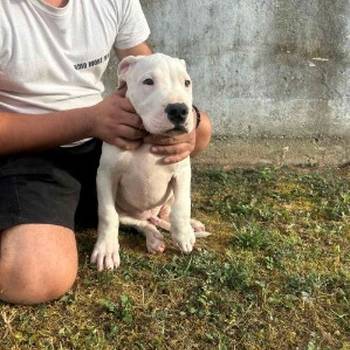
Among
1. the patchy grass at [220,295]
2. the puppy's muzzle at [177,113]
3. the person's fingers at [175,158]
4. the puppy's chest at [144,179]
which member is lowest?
the patchy grass at [220,295]

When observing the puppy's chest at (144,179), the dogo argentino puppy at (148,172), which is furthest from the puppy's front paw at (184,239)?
the puppy's chest at (144,179)

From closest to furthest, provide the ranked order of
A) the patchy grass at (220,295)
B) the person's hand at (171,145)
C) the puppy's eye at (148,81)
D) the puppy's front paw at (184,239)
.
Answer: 1. the patchy grass at (220,295)
2. the puppy's eye at (148,81)
3. the person's hand at (171,145)
4. the puppy's front paw at (184,239)

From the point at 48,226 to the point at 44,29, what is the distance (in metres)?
0.79

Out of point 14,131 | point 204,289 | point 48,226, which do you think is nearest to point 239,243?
point 204,289

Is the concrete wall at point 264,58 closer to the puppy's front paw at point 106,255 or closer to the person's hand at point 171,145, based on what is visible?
the person's hand at point 171,145

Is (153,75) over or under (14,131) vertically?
over

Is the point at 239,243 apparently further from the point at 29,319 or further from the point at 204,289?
the point at 29,319

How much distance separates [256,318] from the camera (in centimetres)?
242

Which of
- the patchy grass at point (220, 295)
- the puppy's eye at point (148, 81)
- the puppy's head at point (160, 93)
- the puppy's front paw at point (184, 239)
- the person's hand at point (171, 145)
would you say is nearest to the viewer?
the patchy grass at point (220, 295)

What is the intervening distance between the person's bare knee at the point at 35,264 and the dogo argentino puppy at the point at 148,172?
8.0 inches

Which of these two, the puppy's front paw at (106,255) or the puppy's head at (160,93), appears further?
the puppy's front paw at (106,255)

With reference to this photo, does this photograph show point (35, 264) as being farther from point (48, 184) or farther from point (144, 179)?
point (144, 179)

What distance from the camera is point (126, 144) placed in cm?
263

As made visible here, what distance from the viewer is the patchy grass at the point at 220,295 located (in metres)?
2.31
